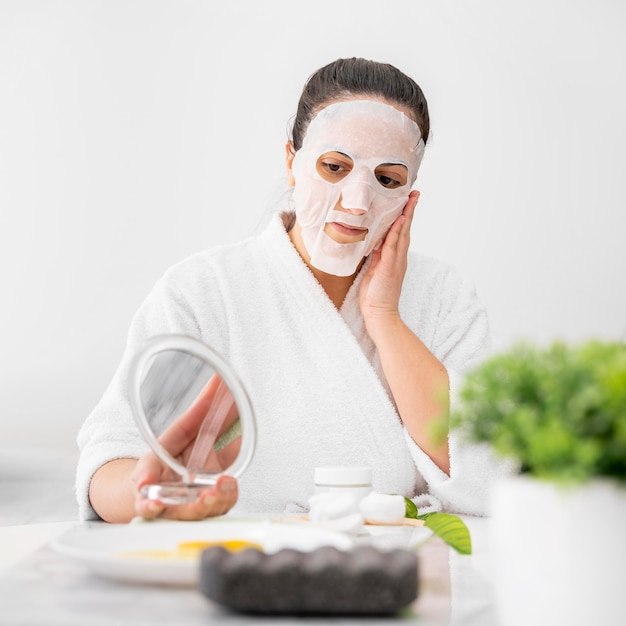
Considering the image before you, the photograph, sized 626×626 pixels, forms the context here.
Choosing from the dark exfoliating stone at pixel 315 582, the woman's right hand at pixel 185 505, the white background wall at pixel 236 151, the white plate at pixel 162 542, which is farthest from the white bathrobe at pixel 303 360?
the white background wall at pixel 236 151

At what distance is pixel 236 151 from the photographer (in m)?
2.76

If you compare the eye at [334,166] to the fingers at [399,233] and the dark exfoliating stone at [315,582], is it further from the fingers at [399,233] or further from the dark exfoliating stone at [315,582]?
the dark exfoliating stone at [315,582]

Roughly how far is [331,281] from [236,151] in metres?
1.27

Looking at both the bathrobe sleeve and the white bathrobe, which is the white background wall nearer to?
the bathrobe sleeve

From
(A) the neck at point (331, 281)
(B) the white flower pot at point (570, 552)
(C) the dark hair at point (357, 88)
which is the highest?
(C) the dark hair at point (357, 88)

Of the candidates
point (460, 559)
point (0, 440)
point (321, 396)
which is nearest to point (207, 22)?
point (0, 440)

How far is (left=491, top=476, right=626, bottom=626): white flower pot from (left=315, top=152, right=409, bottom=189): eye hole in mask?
3.62 feet

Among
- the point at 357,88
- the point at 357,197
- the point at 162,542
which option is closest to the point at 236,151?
the point at 357,88

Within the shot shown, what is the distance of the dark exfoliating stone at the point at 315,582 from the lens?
49cm

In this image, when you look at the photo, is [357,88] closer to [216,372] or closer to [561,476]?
[216,372]

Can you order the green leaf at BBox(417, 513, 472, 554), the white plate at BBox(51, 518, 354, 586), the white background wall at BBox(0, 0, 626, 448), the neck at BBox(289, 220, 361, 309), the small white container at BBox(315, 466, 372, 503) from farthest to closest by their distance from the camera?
the white background wall at BBox(0, 0, 626, 448) < the neck at BBox(289, 220, 361, 309) < the small white container at BBox(315, 466, 372, 503) < the green leaf at BBox(417, 513, 472, 554) < the white plate at BBox(51, 518, 354, 586)

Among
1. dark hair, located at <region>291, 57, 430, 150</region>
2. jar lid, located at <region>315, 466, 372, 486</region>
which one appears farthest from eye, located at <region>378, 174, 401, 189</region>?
jar lid, located at <region>315, 466, 372, 486</region>

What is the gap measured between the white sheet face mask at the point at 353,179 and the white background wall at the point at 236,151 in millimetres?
1104

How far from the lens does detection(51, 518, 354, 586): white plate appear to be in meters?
0.56
